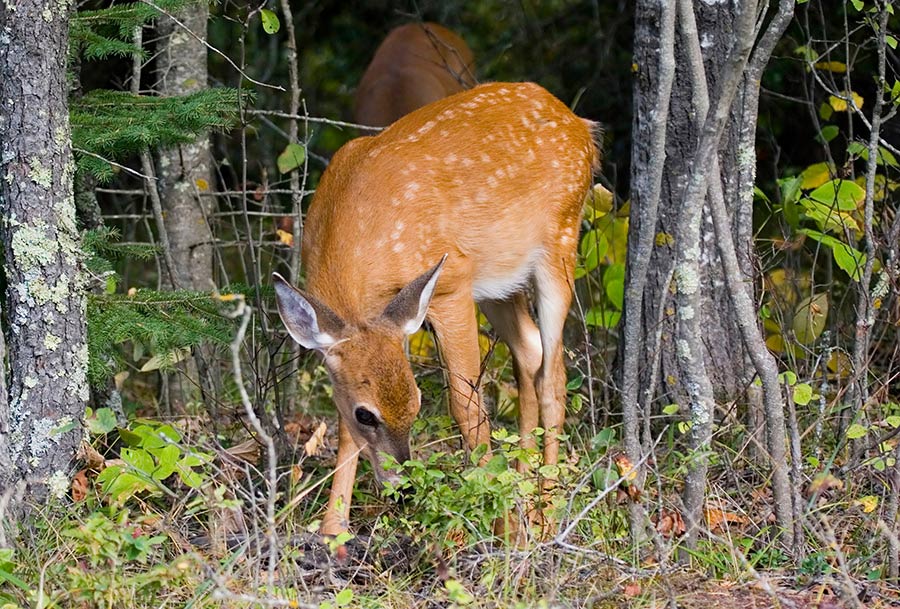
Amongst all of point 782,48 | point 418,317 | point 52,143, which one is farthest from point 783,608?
point 782,48

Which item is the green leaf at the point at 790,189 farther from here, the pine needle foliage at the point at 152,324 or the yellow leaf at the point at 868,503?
the pine needle foliage at the point at 152,324

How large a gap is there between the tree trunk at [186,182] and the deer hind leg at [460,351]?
4.50 feet

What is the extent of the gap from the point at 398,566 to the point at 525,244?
1.97 m

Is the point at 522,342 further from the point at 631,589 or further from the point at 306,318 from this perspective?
the point at 631,589

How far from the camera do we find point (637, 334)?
4.21 metres

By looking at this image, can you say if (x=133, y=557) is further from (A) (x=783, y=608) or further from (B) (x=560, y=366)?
(B) (x=560, y=366)

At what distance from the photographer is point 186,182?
6.30 meters

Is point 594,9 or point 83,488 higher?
point 594,9

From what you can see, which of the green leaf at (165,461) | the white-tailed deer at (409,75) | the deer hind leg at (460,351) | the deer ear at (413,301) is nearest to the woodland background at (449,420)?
the green leaf at (165,461)

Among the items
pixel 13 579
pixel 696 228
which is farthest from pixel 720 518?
pixel 13 579

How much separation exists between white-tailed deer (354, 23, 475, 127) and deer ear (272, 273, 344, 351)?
4.21 m

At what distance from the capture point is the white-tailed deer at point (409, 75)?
9.09 m

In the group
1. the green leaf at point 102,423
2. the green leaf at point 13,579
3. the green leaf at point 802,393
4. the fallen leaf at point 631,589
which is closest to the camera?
the green leaf at point 13,579

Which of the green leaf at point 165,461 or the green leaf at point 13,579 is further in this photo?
the green leaf at point 165,461
